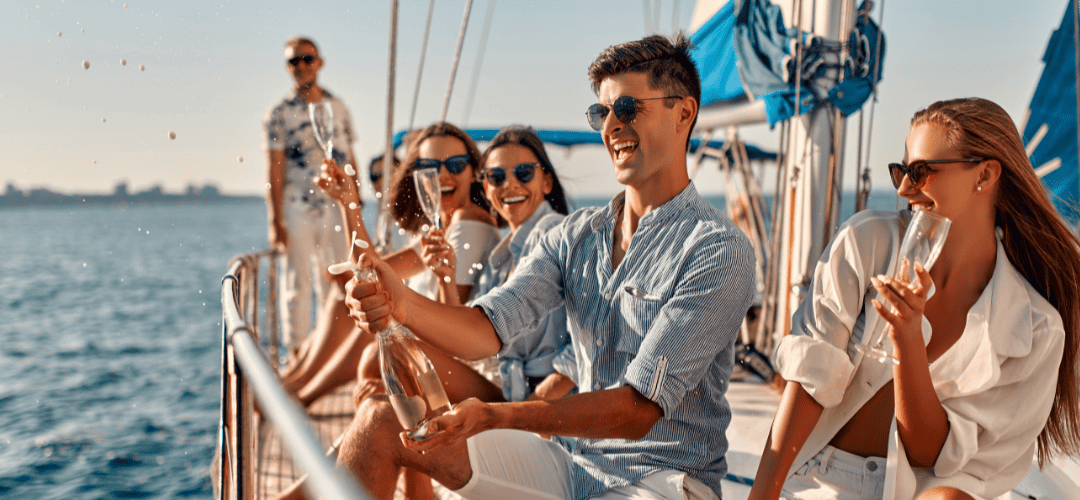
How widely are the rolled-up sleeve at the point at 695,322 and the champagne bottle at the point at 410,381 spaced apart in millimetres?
464

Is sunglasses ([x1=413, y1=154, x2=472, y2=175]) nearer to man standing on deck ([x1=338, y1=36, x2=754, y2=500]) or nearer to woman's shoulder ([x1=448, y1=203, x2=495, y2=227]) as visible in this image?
woman's shoulder ([x1=448, y1=203, x2=495, y2=227])

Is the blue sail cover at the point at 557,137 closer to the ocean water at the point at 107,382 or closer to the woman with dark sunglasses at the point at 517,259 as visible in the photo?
the ocean water at the point at 107,382

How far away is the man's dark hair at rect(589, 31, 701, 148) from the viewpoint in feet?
6.06

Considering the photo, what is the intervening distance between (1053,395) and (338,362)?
330 centimetres

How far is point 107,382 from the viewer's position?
14.9 m

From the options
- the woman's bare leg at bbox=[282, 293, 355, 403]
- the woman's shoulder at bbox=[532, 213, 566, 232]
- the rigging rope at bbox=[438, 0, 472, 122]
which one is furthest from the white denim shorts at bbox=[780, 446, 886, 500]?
the rigging rope at bbox=[438, 0, 472, 122]

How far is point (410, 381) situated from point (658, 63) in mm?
1010

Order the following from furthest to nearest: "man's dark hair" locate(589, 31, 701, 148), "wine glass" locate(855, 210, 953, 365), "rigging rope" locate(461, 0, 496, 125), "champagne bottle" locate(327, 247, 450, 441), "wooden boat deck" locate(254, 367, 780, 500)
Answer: "rigging rope" locate(461, 0, 496, 125), "wooden boat deck" locate(254, 367, 780, 500), "man's dark hair" locate(589, 31, 701, 148), "champagne bottle" locate(327, 247, 450, 441), "wine glass" locate(855, 210, 953, 365)

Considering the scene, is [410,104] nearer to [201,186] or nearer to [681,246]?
[681,246]

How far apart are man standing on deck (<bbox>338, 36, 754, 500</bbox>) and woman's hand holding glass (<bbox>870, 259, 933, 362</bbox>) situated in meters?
0.40

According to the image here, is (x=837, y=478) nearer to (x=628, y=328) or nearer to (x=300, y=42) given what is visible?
(x=628, y=328)

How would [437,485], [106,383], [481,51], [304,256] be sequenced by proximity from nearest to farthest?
[437,485]
[304,256]
[481,51]
[106,383]

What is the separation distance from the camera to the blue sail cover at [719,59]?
446 centimetres

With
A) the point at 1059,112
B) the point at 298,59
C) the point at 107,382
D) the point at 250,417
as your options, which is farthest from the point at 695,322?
the point at 107,382
